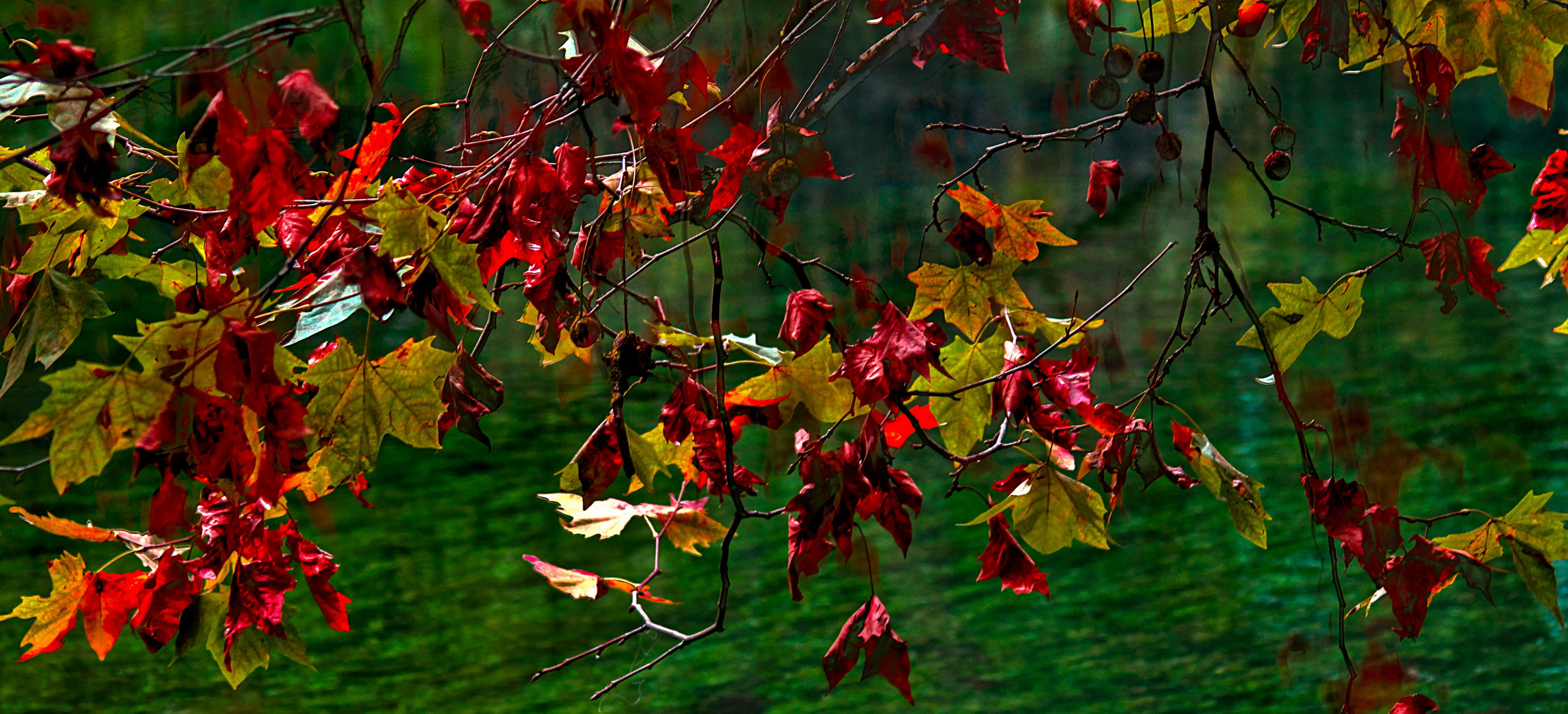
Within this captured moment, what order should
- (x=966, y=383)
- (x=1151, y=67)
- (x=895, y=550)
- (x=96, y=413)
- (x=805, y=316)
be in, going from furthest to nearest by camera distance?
1. (x=895, y=550)
2. (x=966, y=383)
3. (x=1151, y=67)
4. (x=805, y=316)
5. (x=96, y=413)

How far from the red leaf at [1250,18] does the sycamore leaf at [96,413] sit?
87 cm

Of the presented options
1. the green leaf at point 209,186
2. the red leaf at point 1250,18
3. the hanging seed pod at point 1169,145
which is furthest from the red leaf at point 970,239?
the green leaf at point 209,186

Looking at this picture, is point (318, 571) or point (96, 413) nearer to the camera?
point (96, 413)

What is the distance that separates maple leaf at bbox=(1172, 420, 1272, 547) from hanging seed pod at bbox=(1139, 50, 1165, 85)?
292 millimetres

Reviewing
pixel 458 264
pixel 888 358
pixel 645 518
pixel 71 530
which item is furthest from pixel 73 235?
pixel 888 358

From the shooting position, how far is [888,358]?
797 mm

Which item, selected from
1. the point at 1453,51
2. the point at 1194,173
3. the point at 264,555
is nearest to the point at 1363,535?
the point at 1453,51

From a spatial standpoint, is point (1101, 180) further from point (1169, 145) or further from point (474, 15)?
point (474, 15)

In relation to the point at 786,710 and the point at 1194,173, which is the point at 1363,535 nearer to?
the point at 786,710

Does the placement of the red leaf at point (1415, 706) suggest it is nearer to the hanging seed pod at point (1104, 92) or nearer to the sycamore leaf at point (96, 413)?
the hanging seed pod at point (1104, 92)

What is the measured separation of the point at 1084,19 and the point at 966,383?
357 mm

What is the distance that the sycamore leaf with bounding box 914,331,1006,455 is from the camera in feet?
3.52

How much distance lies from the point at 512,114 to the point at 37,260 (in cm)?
44

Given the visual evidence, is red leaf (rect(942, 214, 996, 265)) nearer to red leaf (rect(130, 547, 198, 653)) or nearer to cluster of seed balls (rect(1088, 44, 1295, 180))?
cluster of seed balls (rect(1088, 44, 1295, 180))
